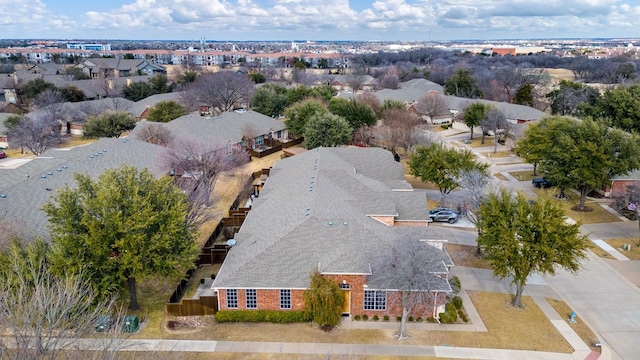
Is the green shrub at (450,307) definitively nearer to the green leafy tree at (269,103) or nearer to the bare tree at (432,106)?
the green leafy tree at (269,103)

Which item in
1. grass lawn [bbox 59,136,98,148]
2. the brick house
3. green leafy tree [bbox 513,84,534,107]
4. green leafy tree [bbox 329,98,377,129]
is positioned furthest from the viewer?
green leafy tree [bbox 513,84,534,107]

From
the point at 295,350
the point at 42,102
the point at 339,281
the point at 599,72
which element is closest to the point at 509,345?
the point at 339,281

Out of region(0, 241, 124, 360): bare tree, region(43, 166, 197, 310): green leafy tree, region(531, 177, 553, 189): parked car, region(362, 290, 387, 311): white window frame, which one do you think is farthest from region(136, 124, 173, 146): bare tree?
region(531, 177, 553, 189): parked car

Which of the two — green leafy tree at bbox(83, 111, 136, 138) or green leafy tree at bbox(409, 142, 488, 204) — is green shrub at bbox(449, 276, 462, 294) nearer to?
green leafy tree at bbox(409, 142, 488, 204)

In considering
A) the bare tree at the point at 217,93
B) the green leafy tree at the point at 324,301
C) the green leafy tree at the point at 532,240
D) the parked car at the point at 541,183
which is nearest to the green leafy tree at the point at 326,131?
the parked car at the point at 541,183

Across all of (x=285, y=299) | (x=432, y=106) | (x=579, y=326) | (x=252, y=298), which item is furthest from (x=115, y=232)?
(x=432, y=106)

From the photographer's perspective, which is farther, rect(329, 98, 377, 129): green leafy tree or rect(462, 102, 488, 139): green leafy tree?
rect(462, 102, 488, 139): green leafy tree

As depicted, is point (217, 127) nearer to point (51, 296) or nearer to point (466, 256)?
point (466, 256)
